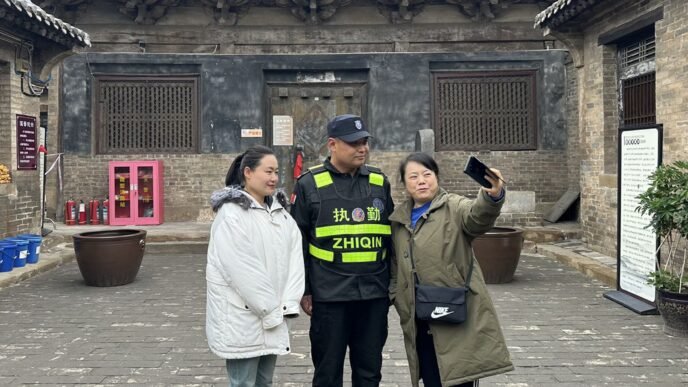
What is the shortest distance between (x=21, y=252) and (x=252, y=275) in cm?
662

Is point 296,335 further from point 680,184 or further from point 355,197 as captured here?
point 680,184

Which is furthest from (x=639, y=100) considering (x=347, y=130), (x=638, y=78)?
(x=347, y=130)

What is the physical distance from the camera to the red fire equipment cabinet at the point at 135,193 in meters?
11.9

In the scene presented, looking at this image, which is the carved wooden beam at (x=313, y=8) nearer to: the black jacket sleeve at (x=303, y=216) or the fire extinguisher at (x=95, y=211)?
the fire extinguisher at (x=95, y=211)

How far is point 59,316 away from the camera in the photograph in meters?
5.91

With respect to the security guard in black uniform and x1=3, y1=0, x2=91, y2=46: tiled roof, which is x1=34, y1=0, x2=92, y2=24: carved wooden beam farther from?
the security guard in black uniform

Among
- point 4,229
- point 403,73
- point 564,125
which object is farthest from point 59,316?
point 564,125

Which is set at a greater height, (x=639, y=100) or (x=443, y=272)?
(x=639, y=100)

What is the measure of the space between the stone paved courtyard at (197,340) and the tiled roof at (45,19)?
363 centimetres

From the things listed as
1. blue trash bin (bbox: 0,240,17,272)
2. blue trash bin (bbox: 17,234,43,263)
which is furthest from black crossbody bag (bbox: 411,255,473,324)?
blue trash bin (bbox: 17,234,43,263)

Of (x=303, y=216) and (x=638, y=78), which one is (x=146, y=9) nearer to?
(x=638, y=78)

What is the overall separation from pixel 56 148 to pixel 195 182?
3083mm

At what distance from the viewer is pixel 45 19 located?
8.02 metres

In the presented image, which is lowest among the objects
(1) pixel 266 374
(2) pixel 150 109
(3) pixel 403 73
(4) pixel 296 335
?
(4) pixel 296 335
